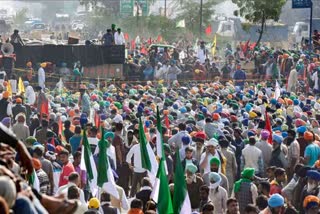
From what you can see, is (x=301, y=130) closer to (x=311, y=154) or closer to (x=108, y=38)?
(x=311, y=154)

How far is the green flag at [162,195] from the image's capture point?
10.3 meters

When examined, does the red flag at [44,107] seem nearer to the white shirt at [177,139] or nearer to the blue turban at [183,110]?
the blue turban at [183,110]

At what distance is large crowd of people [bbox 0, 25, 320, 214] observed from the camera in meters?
10.2

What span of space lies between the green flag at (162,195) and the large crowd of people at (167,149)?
0.19 ft

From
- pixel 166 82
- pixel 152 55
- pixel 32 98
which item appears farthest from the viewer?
pixel 152 55

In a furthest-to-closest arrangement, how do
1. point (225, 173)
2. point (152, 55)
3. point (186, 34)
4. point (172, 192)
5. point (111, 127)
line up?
point (186, 34)
point (152, 55)
point (111, 127)
point (225, 173)
point (172, 192)

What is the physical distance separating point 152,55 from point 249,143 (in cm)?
2303

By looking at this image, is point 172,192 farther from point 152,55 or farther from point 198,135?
point 152,55

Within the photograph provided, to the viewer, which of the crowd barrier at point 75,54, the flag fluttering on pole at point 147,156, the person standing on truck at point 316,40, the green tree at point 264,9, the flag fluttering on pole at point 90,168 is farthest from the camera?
the green tree at point 264,9

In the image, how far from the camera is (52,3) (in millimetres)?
112562

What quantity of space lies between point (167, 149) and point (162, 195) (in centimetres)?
426

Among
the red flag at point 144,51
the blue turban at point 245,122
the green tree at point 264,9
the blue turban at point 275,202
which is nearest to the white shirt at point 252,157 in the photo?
the blue turban at point 275,202

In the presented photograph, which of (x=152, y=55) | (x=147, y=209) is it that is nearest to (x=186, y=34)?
(x=152, y=55)

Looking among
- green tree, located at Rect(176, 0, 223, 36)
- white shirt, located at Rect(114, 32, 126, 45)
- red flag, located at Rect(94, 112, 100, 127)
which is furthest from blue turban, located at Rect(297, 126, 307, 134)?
green tree, located at Rect(176, 0, 223, 36)
